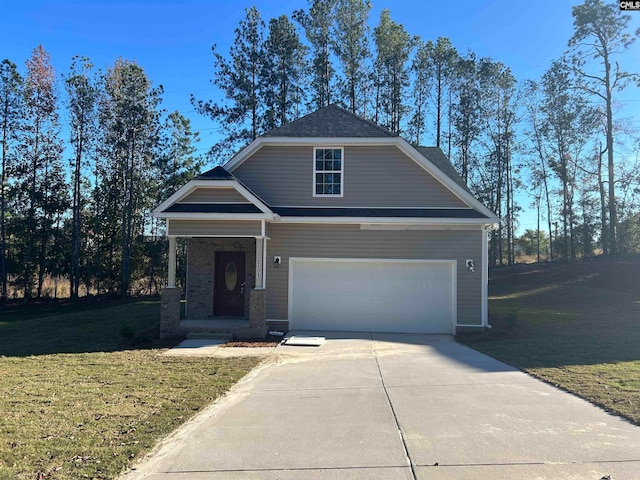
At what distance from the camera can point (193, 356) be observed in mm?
9789

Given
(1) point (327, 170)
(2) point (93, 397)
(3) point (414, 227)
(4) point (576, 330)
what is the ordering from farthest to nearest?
1. (1) point (327, 170)
2. (3) point (414, 227)
3. (4) point (576, 330)
4. (2) point (93, 397)

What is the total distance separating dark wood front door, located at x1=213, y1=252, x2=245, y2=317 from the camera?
14133 millimetres

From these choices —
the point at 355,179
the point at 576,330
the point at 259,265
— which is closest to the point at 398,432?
the point at 259,265

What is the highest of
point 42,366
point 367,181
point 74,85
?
point 74,85

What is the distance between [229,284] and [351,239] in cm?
400

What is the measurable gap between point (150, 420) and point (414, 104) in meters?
29.3

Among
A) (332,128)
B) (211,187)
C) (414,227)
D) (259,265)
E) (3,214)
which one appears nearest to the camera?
(211,187)

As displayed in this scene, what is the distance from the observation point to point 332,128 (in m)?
13.9

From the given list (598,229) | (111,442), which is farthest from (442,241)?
(598,229)

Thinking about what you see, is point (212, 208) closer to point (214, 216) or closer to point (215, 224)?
point (214, 216)

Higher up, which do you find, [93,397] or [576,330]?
[576,330]

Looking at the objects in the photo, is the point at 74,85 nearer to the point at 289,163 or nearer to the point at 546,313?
the point at 289,163

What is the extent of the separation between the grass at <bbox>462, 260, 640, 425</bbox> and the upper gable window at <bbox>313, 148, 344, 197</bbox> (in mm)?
5608

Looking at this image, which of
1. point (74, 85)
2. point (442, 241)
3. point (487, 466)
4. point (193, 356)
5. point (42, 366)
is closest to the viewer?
point (487, 466)
